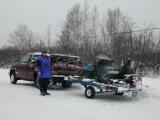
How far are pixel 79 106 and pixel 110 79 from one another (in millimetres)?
2363

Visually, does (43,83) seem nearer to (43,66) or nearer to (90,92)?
(43,66)

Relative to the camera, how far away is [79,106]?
38.0 feet

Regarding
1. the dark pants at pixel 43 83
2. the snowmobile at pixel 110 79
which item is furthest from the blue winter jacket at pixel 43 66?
the snowmobile at pixel 110 79

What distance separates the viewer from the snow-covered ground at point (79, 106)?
9750 millimetres

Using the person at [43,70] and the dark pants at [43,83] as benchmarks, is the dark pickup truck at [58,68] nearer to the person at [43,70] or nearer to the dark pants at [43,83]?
the person at [43,70]

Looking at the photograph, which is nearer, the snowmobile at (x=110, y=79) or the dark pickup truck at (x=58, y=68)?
the snowmobile at (x=110, y=79)

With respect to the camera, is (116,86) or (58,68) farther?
(58,68)

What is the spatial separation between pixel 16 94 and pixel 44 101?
228cm

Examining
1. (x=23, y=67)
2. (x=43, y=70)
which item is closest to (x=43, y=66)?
(x=43, y=70)

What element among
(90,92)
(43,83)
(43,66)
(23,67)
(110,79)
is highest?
(43,66)

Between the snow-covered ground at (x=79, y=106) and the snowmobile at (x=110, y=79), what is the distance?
16.3 inches

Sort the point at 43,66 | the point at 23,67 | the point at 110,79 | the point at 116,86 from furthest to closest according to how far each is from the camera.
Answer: the point at 23,67 → the point at 43,66 → the point at 110,79 → the point at 116,86

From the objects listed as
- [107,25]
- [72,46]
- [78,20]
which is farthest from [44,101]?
[78,20]

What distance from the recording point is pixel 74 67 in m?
16.3
